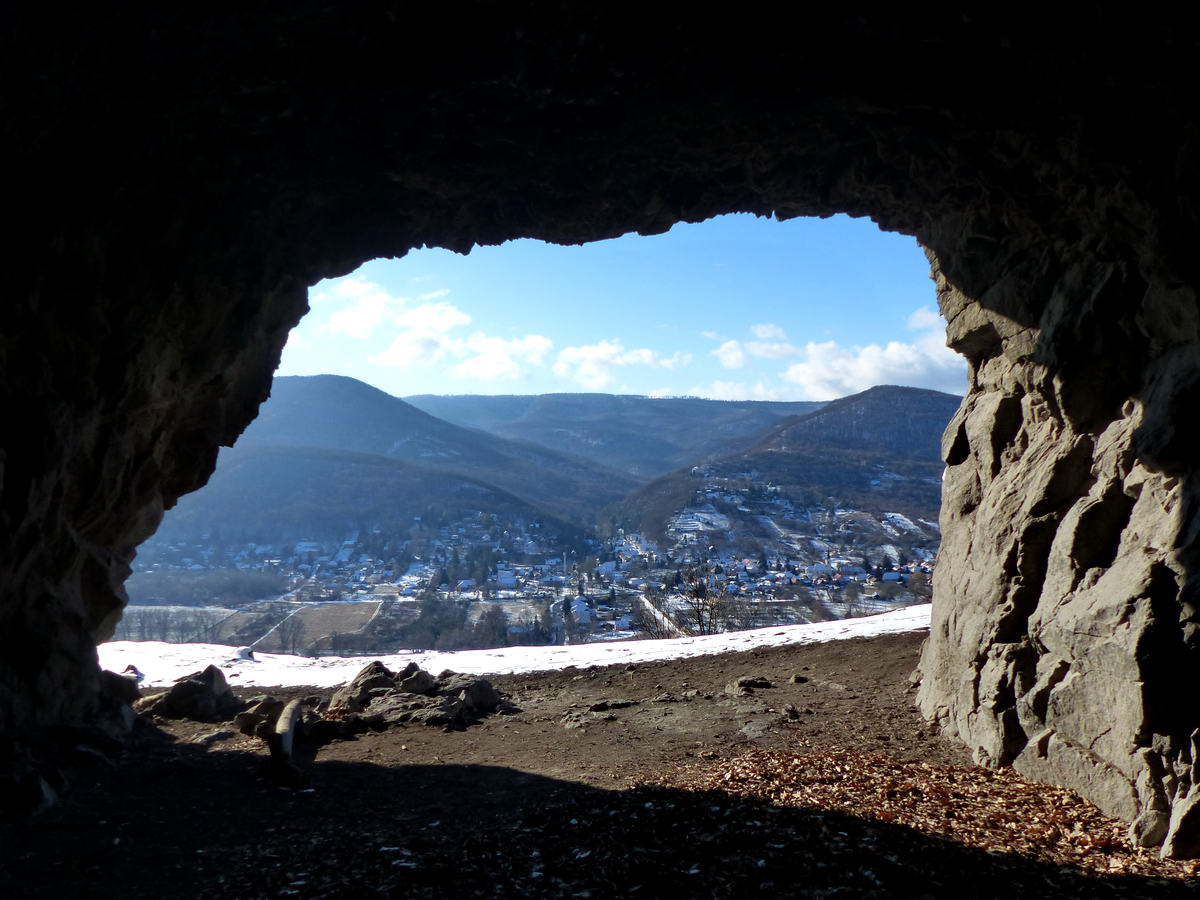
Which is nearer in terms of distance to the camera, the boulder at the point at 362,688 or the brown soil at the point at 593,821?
the brown soil at the point at 593,821

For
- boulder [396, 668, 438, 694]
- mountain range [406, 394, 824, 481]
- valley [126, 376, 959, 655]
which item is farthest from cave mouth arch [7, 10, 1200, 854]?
mountain range [406, 394, 824, 481]

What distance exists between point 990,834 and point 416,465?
106m

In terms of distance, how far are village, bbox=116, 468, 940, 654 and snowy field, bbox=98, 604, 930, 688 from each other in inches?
284

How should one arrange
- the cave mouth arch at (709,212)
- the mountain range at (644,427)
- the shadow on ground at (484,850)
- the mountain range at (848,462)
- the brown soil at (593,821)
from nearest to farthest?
the shadow on ground at (484,850)
the brown soil at (593,821)
the cave mouth arch at (709,212)
the mountain range at (848,462)
the mountain range at (644,427)

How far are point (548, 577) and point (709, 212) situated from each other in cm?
5031

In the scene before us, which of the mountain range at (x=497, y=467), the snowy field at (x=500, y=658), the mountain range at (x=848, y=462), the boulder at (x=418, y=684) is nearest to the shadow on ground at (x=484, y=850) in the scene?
the boulder at (x=418, y=684)

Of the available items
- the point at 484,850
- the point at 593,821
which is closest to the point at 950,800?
the point at 593,821

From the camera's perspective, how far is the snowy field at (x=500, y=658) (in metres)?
16.4

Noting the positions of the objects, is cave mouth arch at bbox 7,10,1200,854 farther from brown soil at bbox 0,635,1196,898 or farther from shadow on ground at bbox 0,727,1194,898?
shadow on ground at bbox 0,727,1194,898

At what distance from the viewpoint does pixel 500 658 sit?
17.3 m

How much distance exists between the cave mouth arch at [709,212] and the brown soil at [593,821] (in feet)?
2.58

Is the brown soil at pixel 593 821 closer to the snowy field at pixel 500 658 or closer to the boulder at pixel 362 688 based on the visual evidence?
the boulder at pixel 362 688

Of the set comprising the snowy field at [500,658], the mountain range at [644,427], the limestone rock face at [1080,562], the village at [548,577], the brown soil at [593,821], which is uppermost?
the mountain range at [644,427]

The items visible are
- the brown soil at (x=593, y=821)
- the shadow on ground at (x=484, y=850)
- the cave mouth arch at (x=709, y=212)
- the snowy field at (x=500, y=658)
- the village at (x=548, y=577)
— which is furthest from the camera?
the village at (x=548, y=577)
